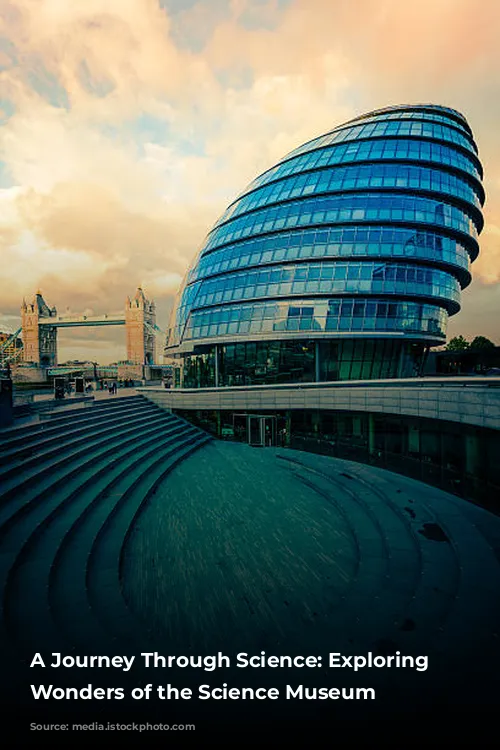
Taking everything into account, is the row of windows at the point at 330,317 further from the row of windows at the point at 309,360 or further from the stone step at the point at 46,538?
the stone step at the point at 46,538

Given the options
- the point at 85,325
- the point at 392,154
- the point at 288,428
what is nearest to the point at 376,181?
the point at 392,154

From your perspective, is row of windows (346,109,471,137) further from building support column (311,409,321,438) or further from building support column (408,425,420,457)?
building support column (408,425,420,457)

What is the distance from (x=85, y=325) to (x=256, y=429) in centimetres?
16275

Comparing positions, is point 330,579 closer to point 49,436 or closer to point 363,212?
point 49,436

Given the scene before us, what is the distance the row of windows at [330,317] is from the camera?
35.2 m

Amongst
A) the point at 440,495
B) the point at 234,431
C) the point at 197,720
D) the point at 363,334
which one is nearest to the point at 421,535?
the point at 440,495

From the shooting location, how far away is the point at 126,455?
1925 cm

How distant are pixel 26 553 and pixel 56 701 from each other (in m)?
4.95

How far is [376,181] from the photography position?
36.9m

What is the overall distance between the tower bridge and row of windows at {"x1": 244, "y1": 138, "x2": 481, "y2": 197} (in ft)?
406

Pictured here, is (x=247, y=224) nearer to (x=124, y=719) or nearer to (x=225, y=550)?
(x=225, y=550)

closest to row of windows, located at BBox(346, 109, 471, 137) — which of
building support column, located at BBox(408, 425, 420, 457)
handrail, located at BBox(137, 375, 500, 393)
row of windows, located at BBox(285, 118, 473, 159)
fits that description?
row of windows, located at BBox(285, 118, 473, 159)

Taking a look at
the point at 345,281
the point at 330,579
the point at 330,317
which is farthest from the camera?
the point at 345,281

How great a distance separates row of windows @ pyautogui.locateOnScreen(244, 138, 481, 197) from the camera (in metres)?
37.9
